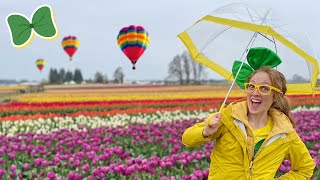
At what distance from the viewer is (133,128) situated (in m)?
8.12

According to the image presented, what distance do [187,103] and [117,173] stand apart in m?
12.8

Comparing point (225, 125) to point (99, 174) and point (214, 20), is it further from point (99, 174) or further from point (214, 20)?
point (99, 174)

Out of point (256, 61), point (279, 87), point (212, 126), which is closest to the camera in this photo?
point (212, 126)

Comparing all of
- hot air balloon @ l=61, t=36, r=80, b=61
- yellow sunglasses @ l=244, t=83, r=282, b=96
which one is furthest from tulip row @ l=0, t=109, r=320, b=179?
hot air balloon @ l=61, t=36, r=80, b=61

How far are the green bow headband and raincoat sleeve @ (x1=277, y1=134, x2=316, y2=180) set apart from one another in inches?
19.5

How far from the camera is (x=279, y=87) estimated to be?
2.65 meters

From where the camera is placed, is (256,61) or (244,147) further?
(256,61)

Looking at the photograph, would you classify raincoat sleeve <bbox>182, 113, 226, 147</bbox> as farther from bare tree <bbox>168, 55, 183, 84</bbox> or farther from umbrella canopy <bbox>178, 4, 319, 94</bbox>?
bare tree <bbox>168, 55, 183, 84</bbox>

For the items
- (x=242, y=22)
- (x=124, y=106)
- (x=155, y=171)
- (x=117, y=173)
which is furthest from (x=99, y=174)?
(x=124, y=106)

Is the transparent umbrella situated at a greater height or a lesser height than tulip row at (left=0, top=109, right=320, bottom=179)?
greater

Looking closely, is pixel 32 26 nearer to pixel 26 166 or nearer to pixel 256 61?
pixel 26 166

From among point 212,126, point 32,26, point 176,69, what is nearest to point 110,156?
point 32,26

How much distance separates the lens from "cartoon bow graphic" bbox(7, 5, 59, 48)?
520 centimetres

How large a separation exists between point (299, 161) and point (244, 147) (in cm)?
42
